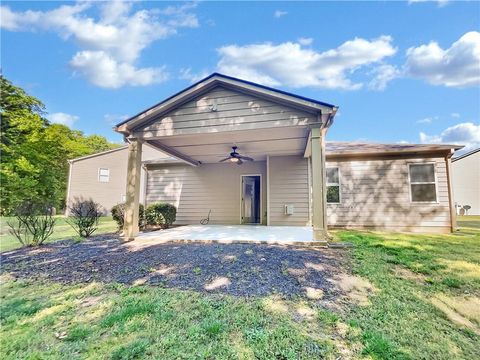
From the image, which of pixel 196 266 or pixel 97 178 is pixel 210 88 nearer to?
pixel 196 266

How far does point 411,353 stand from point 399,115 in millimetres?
25307

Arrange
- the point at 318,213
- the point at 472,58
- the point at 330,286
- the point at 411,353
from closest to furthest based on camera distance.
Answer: the point at 411,353 < the point at 330,286 < the point at 318,213 < the point at 472,58

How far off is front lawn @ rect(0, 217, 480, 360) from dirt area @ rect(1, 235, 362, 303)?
35mm

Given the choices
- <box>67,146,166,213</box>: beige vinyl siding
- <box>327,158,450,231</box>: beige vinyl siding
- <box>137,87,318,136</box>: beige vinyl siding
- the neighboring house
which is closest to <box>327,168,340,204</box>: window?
<box>327,158,450,231</box>: beige vinyl siding

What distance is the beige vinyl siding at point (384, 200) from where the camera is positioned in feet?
28.2

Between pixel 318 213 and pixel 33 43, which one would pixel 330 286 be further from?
pixel 33 43

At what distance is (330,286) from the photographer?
130 inches

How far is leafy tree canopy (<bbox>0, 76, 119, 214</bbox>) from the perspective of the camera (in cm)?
1520

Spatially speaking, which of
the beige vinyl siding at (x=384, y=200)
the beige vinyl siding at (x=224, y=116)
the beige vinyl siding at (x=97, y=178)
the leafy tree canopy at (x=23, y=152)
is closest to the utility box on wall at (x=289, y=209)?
the beige vinyl siding at (x=384, y=200)

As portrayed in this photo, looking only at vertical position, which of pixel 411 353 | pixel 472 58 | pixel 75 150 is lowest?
pixel 411 353

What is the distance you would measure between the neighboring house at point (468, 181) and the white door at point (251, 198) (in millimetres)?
16972

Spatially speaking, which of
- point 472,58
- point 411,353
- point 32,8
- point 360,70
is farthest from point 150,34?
point 472,58

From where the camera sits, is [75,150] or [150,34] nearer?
[150,34]

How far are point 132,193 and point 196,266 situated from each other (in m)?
3.49
